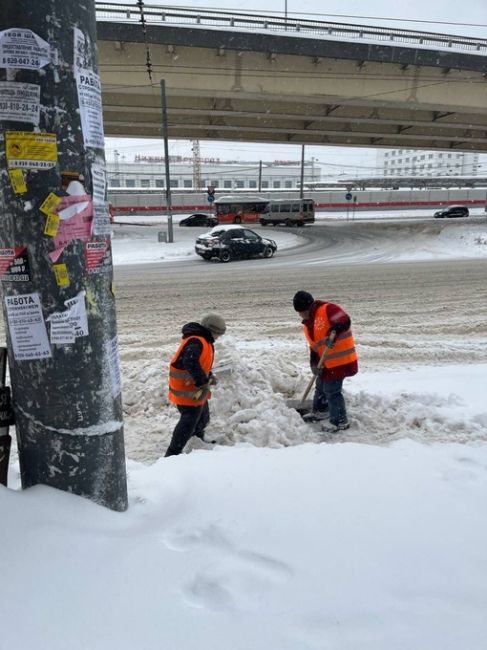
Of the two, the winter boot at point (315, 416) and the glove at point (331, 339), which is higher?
the glove at point (331, 339)

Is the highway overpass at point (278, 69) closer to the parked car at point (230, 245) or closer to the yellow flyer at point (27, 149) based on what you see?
the parked car at point (230, 245)

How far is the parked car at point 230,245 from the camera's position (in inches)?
833

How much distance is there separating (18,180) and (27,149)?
0.12 m

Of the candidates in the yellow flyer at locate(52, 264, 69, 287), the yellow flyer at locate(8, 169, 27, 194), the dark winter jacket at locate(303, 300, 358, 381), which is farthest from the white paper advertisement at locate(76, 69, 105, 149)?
the dark winter jacket at locate(303, 300, 358, 381)

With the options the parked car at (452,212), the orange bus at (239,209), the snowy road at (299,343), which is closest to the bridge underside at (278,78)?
the snowy road at (299,343)

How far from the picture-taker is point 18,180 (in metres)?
1.91

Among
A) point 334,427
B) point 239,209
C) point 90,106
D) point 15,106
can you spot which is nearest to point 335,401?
point 334,427

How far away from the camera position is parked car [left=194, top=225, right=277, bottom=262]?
21166 mm

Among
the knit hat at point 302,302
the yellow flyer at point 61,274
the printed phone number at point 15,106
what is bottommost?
the knit hat at point 302,302

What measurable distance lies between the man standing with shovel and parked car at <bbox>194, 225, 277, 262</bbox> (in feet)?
53.4

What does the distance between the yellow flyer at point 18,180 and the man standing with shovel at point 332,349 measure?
138 inches

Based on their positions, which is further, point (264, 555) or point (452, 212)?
point (452, 212)

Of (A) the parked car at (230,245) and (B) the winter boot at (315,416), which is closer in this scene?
(B) the winter boot at (315,416)

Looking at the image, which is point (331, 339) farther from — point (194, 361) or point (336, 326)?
point (194, 361)
